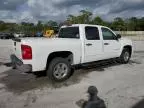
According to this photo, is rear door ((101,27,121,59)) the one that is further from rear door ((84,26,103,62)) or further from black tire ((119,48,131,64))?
black tire ((119,48,131,64))

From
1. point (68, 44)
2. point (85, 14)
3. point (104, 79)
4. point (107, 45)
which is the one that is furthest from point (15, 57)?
point (85, 14)

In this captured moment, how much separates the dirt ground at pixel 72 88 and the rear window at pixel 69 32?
1.43 metres

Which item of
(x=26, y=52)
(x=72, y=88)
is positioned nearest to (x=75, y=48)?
(x=72, y=88)

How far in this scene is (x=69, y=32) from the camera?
859cm

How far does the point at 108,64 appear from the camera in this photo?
408 inches

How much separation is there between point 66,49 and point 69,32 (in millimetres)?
1349

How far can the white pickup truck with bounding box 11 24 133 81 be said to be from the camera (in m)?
6.64

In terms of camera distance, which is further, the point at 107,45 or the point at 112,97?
the point at 107,45

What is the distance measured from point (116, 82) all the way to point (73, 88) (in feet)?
4.93

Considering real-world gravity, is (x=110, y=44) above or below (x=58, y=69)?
above

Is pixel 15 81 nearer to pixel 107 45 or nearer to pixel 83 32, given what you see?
pixel 83 32

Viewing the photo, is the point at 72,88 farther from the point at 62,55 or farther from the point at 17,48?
the point at 17,48

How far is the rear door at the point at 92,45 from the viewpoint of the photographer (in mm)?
8086

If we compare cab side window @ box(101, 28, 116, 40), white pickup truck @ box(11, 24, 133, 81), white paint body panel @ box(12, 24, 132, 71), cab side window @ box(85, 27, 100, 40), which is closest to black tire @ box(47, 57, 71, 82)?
white pickup truck @ box(11, 24, 133, 81)
